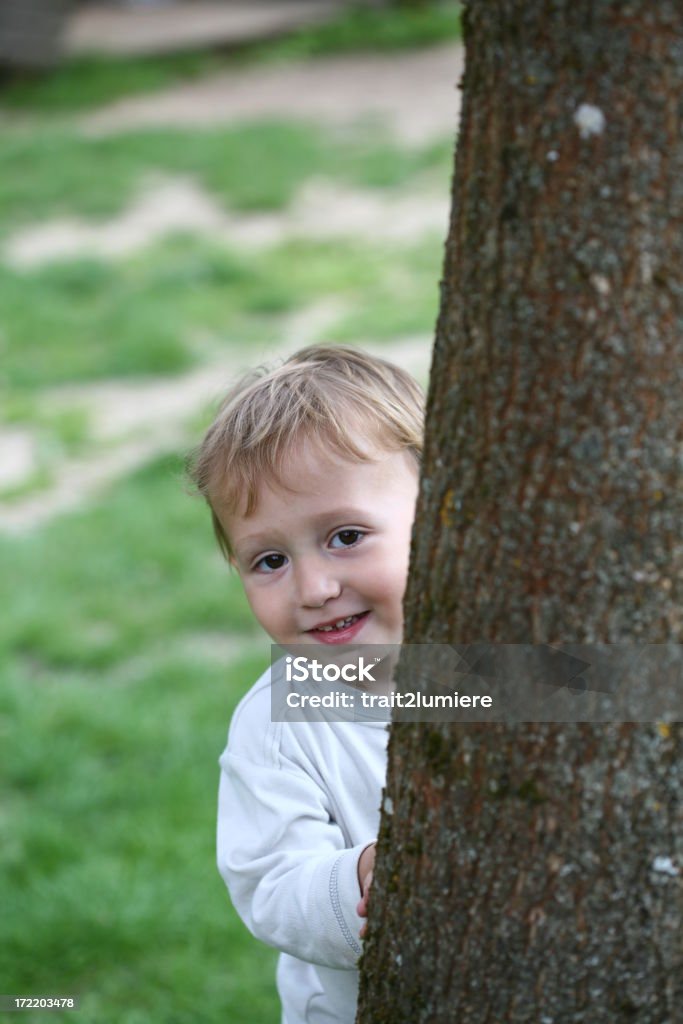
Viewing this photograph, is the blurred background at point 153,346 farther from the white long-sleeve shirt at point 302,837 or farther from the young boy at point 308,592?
the white long-sleeve shirt at point 302,837

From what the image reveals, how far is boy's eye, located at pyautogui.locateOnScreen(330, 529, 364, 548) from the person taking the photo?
75.3 inches

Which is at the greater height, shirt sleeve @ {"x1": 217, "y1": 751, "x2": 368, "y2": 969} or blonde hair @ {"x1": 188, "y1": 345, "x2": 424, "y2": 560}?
blonde hair @ {"x1": 188, "y1": 345, "x2": 424, "y2": 560}

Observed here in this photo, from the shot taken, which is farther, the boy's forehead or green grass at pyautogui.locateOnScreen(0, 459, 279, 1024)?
green grass at pyautogui.locateOnScreen(0, 459, 279, 1024)

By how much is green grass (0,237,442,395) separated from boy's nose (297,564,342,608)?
5060 mm

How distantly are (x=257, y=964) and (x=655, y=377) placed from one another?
8.05 ft

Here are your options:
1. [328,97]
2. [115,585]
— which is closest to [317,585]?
[115,585]

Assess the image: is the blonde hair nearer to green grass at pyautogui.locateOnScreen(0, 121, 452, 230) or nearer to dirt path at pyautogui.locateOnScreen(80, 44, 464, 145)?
green grass at pyautogui.locateOnScreen(0, 121, 452, 230)

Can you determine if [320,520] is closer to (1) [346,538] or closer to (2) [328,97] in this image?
(1) [346,538]

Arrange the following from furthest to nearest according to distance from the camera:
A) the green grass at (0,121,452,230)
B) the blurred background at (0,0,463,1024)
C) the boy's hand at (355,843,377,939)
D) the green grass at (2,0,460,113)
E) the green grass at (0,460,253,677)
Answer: the green grass at (2,0,460,113) → the green grass at (0,121,452,230) → the green grass at (0,460,253,677) → the blurred background at (0,0,463,1024) → the boy's hand at (355,843,377,939)

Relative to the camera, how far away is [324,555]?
74.8 inches

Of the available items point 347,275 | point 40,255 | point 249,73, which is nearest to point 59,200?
point 40,255

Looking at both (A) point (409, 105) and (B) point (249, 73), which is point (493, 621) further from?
(B) point (249, 73)

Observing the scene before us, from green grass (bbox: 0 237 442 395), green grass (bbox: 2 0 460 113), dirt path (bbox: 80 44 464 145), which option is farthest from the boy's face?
green grass (bbox: 2 0 460 113)

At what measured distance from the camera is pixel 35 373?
7.58 m
